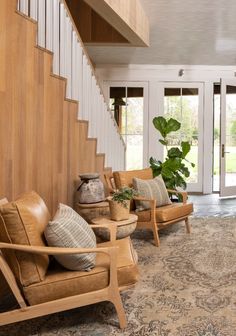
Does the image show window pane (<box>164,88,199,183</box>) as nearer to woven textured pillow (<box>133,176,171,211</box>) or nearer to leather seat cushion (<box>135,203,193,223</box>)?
woven textured pillow (<box>133,176,171,211</box>)

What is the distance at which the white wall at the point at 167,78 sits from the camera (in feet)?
23.7

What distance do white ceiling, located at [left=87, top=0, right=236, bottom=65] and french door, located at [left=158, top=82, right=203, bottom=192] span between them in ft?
1.71

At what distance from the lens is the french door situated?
736cm

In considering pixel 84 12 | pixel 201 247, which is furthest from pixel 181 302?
pixel 84 12

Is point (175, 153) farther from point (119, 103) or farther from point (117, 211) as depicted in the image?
point (119, 103)

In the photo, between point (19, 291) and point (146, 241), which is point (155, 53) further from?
point (19, 291)

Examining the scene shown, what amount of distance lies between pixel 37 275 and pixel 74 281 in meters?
0.22

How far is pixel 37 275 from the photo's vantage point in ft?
6.79

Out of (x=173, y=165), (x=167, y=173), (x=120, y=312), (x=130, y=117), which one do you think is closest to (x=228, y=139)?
(x=130, y=117)

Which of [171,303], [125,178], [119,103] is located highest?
[119,103]

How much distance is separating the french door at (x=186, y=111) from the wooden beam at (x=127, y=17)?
2.11 m

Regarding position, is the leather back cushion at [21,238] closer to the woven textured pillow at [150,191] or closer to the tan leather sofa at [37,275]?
the tan leather sofa at [37,275]

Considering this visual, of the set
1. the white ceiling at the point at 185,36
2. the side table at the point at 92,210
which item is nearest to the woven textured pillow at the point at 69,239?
the side table at the point at 92,210

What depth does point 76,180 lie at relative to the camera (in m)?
3.95
